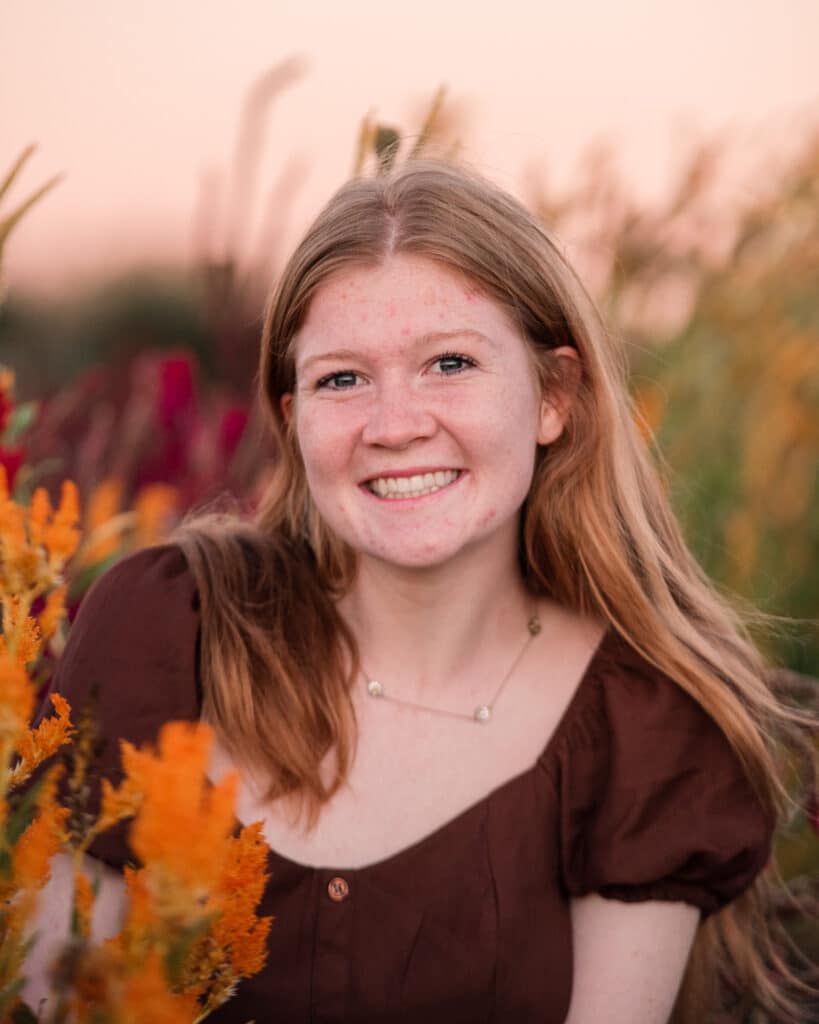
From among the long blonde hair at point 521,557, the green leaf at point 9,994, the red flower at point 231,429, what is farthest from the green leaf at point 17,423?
the green leaf at point 9,994

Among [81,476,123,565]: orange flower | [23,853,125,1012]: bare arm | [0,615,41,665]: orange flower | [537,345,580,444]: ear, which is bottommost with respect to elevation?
[23,853,125,1012]: bare arm

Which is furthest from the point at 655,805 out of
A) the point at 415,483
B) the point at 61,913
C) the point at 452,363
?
the point at 61,913

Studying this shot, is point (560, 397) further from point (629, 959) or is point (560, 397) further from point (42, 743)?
point (42, 743)

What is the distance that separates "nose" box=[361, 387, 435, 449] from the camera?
1.59 metres

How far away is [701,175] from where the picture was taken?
2.80 m

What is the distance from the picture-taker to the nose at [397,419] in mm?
1592

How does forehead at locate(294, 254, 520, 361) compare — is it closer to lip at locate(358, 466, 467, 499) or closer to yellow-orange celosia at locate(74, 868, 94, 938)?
lip at locate(358, 466, 467, 499)

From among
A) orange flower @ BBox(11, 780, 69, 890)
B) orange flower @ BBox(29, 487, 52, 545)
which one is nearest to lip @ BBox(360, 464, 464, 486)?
orange flower @ BBox(29, 487, 52, 545)

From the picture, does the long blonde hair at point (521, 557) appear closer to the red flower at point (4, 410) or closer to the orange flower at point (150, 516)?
the orange flower at point (150, 516)

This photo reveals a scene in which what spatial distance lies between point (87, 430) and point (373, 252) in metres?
1.50

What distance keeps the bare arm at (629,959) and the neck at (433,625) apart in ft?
1.18

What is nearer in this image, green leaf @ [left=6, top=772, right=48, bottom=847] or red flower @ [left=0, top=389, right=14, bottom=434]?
green leaf @ [left=6, top=772, right=48, bottom=847]

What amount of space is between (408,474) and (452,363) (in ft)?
0.49

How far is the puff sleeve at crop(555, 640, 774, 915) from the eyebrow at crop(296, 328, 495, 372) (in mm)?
529
